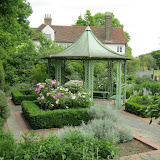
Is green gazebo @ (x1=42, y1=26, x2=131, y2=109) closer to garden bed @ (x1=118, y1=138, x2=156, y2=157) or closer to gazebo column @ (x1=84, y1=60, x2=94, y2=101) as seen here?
gazebo column @ (x1=84, y1=60, x2=94, y2=101)

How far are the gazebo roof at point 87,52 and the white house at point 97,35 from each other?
23.9m

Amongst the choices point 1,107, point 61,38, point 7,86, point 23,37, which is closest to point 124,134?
point 1,107

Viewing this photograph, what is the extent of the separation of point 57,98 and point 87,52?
328cm

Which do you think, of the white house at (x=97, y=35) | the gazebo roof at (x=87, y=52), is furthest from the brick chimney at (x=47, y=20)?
the gazebo roof at (x=87, y=52)

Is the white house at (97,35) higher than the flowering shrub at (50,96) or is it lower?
higher

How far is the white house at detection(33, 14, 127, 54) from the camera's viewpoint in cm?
3494

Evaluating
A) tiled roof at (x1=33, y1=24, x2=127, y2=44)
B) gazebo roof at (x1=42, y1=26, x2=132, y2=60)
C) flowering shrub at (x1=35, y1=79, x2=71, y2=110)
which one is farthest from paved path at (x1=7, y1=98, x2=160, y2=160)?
tiled roof at (x1=33, y1=24, x2=127, y2=44)

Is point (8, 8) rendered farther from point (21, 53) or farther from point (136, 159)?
point (21, 53)

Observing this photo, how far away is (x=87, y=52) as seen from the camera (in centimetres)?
1023

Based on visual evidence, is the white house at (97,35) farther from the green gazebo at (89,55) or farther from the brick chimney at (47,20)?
Answer: the green gazebo at (89,55)

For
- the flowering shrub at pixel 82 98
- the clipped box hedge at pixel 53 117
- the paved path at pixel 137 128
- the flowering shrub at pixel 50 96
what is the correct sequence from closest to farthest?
the paved path at pixel 137 128, the clipped box hedge at pixel 53 117, the flowering shrub at pixel 50 96, the flowering shrub at pixel 82 98

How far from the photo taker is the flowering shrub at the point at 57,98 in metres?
8.05

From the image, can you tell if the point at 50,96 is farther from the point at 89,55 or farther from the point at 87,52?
the point at 87,52

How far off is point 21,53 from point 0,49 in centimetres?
207
